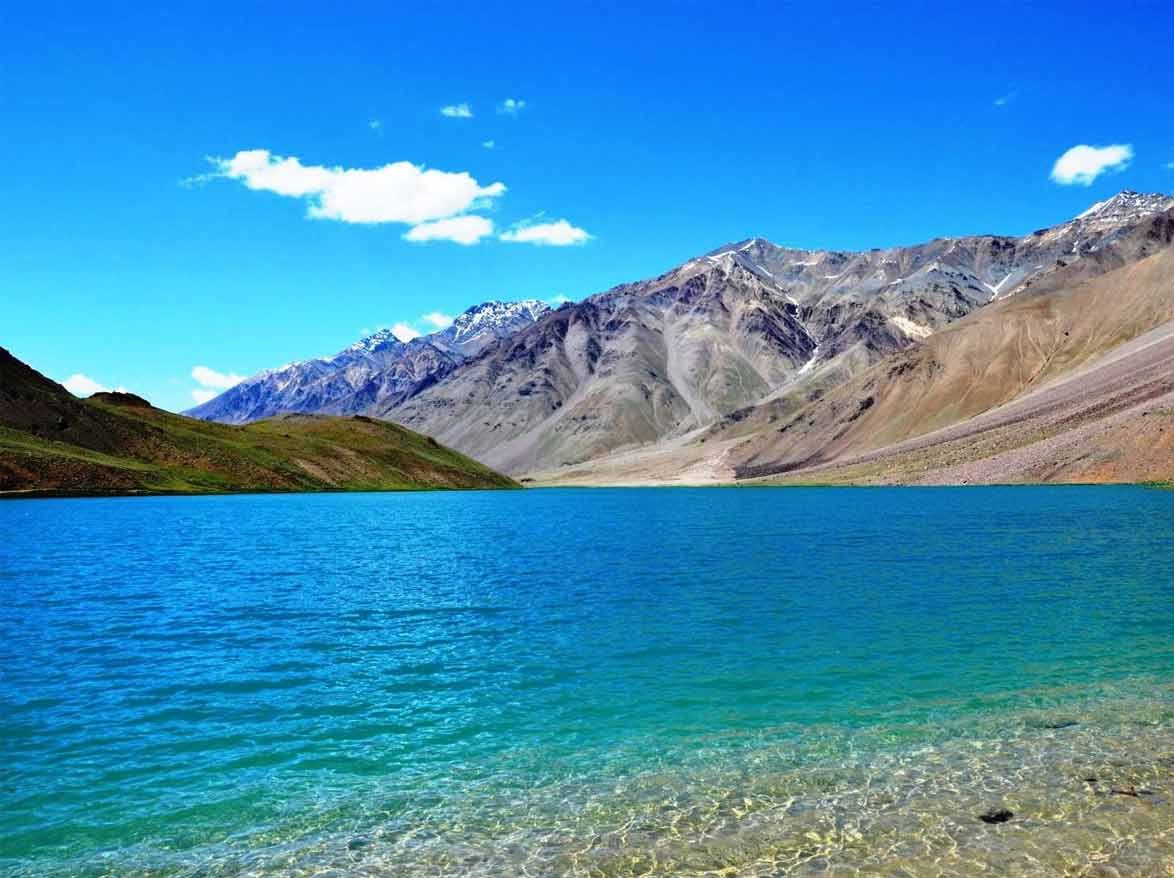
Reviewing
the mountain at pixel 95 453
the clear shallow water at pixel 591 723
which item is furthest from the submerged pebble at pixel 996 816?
the mountain at pixel 95 453

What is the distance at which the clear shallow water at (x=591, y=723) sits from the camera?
579 inches

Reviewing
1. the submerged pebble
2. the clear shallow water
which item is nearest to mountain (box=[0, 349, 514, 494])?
the clear shallow water

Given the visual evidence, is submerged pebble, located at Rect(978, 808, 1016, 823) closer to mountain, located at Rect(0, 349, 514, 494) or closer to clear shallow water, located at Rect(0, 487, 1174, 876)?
clear shallow water, located at Rect(0, 487, 1174, 876)

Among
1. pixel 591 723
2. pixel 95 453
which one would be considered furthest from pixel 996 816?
pixel 95 453

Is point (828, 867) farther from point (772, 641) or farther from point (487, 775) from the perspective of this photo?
point (772, 641)

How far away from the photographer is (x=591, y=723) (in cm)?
2119

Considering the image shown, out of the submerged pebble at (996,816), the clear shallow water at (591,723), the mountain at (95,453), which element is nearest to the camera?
the clear shallow water at (591,723)

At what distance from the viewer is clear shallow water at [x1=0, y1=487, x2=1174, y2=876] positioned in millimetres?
14719

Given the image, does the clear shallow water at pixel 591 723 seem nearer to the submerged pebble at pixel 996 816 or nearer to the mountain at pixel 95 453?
the submerged pebble at pixel 996 816

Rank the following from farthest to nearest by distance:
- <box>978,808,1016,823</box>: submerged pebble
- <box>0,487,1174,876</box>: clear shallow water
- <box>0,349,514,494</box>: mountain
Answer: <box>0,349,514,494</box>: mountain, <box>978,808,1016,823</box>: submerged pebble, <box>0,487,1174,876</box>: clear shallow water

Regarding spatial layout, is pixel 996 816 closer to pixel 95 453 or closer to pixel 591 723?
pixel 591 723

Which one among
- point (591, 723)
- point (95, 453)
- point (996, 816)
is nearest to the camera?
point (996, 816)

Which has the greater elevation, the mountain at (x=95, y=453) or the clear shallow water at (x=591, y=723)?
the mountain at (x=95, y=453)

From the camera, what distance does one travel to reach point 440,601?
134ft
